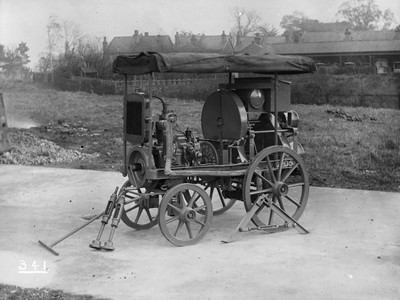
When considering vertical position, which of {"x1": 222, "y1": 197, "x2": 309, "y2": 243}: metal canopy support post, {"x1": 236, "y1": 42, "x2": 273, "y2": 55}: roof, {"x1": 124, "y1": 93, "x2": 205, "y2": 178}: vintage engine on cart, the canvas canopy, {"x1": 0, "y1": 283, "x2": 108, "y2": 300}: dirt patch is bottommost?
{"x1": 0, "y1": 283, "x2": 108, "y2": 300}: dirt patch

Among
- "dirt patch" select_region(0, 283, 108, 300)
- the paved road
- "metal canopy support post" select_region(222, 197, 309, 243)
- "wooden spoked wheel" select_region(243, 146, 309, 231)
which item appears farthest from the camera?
"wooden spoked wheel" select_region(243, 146, 309, 231)

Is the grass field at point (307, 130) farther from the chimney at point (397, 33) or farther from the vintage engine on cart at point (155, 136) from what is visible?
the vintage engine on cart at point (155, 136)

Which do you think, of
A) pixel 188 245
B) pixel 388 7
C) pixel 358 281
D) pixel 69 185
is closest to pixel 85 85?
pixel 69 185

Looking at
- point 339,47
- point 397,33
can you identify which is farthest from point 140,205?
point 397,33

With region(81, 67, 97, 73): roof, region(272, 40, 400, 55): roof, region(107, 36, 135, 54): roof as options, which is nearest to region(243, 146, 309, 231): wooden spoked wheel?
region(272, 40, 400, 55): roof

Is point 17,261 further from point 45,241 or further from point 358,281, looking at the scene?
point 358,281

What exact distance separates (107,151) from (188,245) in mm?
8127

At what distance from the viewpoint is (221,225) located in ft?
26.1

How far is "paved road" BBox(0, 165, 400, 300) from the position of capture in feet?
17.7

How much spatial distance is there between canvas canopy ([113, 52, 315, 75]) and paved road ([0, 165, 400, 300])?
74.6 inches

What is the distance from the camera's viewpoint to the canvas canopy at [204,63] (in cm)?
663

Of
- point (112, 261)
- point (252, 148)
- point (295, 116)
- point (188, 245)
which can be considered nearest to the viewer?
point (112, 261)

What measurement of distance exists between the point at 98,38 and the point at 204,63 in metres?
6.11

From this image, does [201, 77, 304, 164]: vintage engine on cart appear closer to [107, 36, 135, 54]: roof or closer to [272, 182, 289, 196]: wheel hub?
[272, 182, 289, 196]: wheel hub
